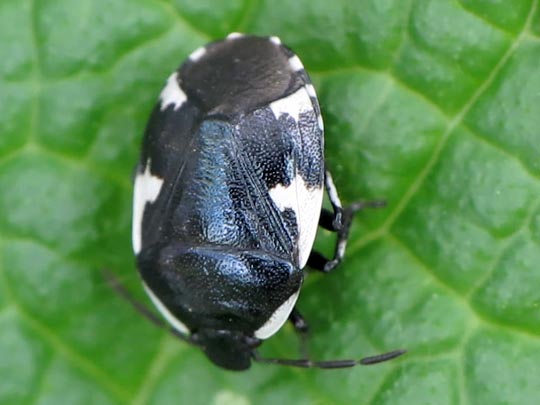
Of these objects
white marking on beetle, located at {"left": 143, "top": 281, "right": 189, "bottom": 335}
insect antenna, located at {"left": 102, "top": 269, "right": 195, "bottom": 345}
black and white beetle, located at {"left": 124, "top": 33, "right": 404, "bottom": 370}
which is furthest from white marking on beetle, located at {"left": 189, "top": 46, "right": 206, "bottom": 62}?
insect antenna, located at {"left": 102, "top": 269, "right": 195, "bottom": 345}

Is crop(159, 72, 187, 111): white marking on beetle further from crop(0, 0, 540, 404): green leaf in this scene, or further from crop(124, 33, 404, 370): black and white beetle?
crop(0, 0, 540, 404): green leaf

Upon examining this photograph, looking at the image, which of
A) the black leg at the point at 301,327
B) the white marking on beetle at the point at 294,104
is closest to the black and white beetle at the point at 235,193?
the white marking on beetle at the point at 294,104

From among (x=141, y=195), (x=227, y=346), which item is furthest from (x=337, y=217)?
(x=141, y=195)

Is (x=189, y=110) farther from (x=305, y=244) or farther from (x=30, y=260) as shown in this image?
(x=30, y=260)

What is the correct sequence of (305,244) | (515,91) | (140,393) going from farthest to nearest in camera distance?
1. (140,393)
2. (305,244)
3. (515,91)

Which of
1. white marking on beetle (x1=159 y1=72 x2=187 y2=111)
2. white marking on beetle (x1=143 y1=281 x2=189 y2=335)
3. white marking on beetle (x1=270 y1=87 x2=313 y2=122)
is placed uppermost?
white marking on beetle (x1=270 y1=87 x2=313 y2=122)

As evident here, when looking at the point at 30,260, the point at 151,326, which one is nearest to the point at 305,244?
the point at 151,326

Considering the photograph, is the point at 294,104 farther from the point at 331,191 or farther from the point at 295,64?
the point at 331,191
